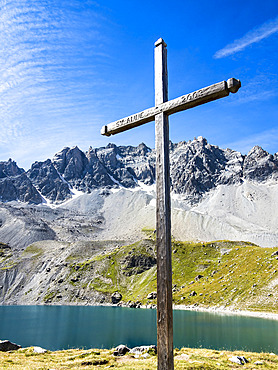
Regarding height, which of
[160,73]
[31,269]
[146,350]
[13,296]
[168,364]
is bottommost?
[13,296]

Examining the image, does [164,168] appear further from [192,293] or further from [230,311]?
[192,293]

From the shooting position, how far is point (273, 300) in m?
74.1

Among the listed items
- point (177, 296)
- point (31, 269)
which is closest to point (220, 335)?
point (177, 296)

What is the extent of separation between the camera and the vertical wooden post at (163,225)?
6.82 metres

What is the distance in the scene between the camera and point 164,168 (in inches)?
311

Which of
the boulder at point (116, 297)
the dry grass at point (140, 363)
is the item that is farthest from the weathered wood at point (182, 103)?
the boulder at point (116, 297)

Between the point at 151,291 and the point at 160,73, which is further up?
the point at 160,73

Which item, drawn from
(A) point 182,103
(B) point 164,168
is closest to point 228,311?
(B) point 164,168

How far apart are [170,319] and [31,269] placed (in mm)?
162345

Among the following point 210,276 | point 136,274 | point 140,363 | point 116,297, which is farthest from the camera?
point 136,274

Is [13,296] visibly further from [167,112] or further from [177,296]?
[167,112]

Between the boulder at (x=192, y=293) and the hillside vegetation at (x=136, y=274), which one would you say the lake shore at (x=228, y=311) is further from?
the boulder at (x=192, y=293)

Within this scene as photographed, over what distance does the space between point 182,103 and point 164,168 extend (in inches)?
71.5

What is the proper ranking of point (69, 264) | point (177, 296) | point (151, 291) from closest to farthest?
point (177, 296), point (151, 291), point (69, 264)
